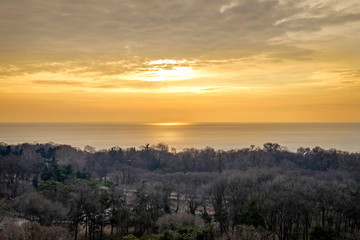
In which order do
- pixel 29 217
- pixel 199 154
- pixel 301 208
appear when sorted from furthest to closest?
pixel 199 154 → pixel 29 217 → pixel 301 208

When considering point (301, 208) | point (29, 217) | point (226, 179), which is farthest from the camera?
point (226, 179)

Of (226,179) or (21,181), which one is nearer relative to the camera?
(226,179)

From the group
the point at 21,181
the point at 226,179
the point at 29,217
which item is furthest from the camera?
the point at 21,181

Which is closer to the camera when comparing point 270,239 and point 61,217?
point 270,239

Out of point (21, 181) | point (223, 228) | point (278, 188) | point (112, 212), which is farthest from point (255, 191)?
point (21, 181)

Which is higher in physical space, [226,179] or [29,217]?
[226,179]

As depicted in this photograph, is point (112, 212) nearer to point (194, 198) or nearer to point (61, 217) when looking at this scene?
point (61, 217)

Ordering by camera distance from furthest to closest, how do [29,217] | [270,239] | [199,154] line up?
[199,154] → [29,217] → [270,239]

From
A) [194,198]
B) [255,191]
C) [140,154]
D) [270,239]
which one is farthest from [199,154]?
[270,239]

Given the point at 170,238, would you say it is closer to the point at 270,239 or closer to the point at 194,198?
the point at 270,239
